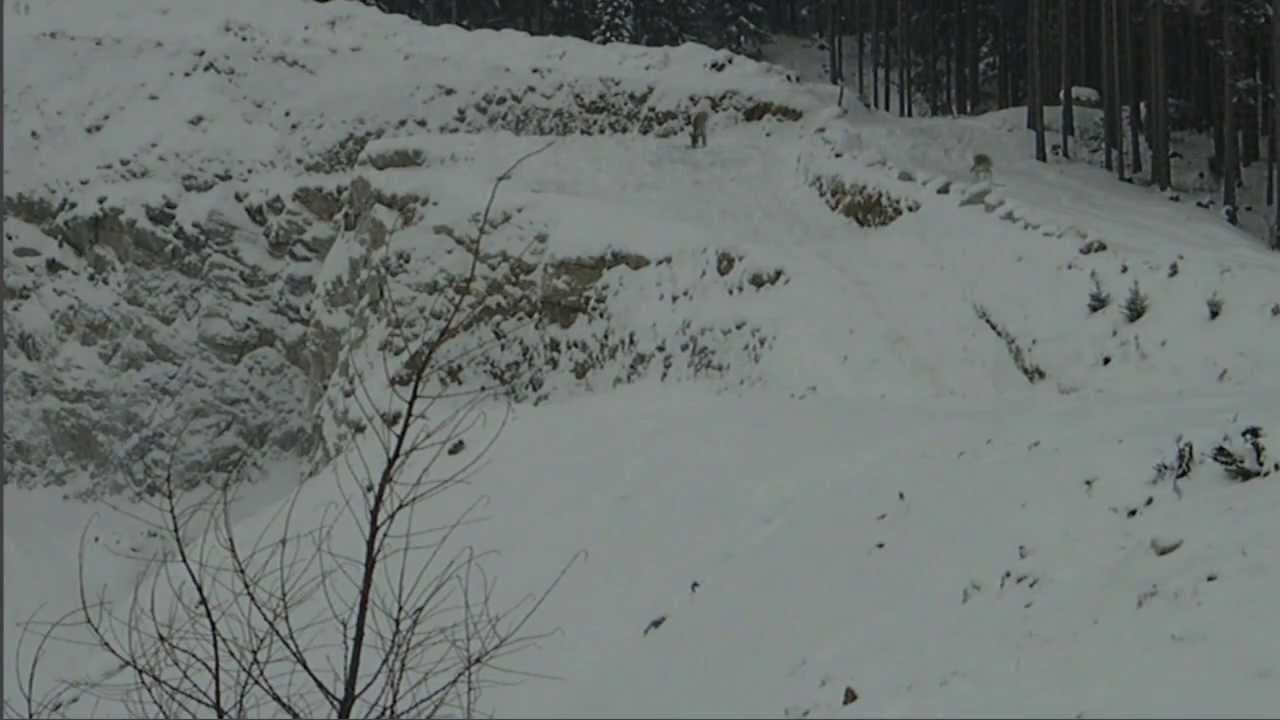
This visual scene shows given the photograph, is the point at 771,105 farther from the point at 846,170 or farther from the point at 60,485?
the point at 60,485

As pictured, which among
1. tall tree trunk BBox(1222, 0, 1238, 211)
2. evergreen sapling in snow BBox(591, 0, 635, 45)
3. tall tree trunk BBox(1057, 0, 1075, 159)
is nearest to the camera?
tall tree trunk BBox(1222, 0, 1238, 211)

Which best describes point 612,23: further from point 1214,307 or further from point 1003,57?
point 1214,307

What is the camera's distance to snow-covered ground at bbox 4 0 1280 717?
6.02 meters

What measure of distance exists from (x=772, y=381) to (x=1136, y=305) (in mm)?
3794

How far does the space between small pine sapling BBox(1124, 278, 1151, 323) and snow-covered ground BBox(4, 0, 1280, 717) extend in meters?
0.15

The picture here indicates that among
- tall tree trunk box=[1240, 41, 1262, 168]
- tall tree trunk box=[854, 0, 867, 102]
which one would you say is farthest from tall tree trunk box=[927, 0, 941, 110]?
tall tree trunk box=[1240, 41, 1262, 168]

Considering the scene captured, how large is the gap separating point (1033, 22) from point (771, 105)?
35.2 ft

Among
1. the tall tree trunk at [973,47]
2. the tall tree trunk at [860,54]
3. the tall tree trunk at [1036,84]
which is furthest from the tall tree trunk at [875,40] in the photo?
the tall tree trunk at [1036,84]

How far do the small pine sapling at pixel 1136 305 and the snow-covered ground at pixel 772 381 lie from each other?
15cm

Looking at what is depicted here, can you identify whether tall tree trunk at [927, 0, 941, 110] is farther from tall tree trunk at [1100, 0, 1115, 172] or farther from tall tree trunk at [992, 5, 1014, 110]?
tall tree trunk at [1100, 0, 1115, 172]

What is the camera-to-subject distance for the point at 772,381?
12.4m

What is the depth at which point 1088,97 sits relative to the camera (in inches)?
1356

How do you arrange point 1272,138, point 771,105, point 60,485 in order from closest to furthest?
1. point 60,485
2. point 771,105
3. point 1272,138

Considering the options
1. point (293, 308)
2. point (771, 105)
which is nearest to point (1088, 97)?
point (771, 105)
